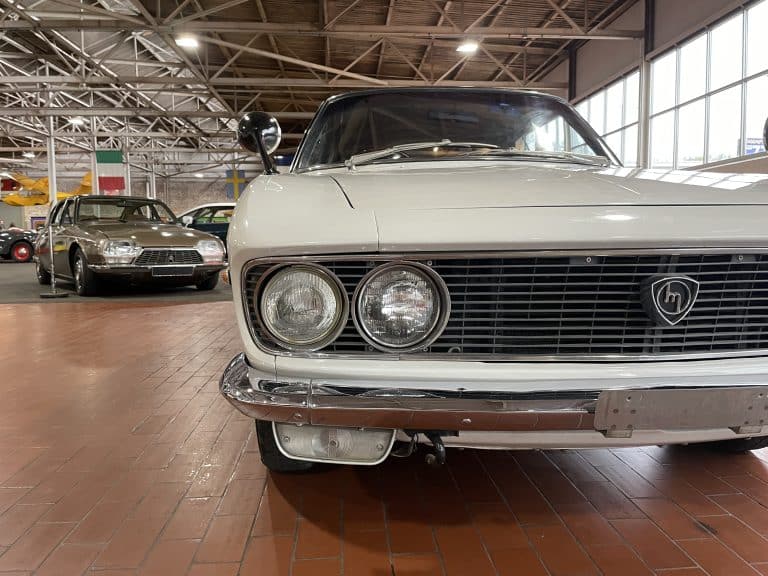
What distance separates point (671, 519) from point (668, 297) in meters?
0.89

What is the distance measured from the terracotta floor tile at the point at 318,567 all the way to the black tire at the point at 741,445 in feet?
5.37

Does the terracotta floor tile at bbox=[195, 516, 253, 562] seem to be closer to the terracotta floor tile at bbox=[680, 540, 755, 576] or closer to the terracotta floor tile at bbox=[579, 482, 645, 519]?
the terracotta floor tile at bbox=[579, 482, 645, 519]

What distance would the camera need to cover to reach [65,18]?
11.3 meters

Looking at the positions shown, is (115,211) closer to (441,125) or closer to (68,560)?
(441,125)

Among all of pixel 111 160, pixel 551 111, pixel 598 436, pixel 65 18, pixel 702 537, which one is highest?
pixel 65 18

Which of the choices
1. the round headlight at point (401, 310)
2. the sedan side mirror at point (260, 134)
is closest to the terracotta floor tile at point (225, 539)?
the round headlight at point (401, 310)

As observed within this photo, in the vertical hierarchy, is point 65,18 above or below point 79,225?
above

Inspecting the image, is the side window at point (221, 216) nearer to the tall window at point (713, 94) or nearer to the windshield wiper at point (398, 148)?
the tall window at point (713, 94)

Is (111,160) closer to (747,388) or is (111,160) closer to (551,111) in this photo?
(551,111)

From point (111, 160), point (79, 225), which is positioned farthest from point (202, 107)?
point (79, 225)

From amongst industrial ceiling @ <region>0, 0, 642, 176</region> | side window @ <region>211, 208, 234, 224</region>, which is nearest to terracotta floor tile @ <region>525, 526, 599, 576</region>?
industrial ceiling @ <region>0, 0, 642, 176</region>

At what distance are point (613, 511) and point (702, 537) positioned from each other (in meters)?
0.27

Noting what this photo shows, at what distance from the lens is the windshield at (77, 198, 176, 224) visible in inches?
318

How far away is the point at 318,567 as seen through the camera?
5.24ft
